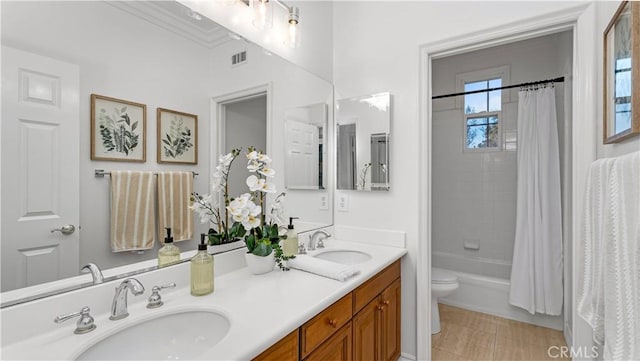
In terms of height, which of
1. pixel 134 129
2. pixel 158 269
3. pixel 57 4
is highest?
pixel 57 4

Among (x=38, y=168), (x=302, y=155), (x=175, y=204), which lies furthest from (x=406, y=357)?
(x=38, y=168)

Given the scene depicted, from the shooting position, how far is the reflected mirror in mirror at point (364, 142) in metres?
2.07

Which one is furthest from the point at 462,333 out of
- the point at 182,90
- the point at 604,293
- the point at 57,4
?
the point at 57,4

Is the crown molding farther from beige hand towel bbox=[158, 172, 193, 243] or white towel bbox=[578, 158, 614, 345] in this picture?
white towel bbox=[578, 158, 614, 345]

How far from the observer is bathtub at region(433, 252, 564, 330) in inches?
103

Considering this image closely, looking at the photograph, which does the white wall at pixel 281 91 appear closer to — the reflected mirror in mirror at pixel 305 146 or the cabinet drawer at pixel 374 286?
the reflected mirror in mirror at pixel 305 146

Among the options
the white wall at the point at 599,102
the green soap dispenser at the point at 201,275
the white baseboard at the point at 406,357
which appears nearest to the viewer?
the green soap dispenser at the point at 201,275

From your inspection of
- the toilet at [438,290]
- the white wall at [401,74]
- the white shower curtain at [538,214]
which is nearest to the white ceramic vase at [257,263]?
the white wall at [401,74]

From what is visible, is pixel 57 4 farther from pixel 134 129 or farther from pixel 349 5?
pixel 349 5

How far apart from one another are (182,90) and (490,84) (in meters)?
3.08

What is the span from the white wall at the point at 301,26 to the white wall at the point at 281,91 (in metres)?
0.09

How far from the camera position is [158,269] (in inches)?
46.7

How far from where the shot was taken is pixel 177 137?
1.30 m

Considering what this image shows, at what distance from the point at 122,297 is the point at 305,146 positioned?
1.38 meters
